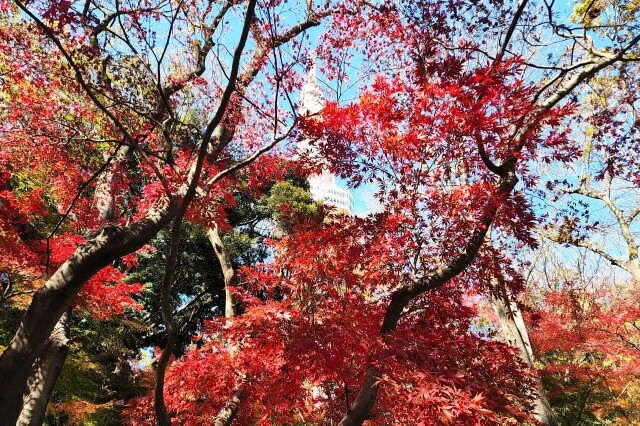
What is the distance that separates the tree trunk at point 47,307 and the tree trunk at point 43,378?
1.87 metres

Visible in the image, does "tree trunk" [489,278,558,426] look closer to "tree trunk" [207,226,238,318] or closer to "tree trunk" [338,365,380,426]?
"tree trunk" [338,365,380,426]

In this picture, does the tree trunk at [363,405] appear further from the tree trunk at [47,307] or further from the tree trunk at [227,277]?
the tree trunk at [227,277]

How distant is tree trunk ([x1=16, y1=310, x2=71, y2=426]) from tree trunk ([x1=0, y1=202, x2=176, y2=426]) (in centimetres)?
187

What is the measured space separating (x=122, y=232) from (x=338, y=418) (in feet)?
14.1

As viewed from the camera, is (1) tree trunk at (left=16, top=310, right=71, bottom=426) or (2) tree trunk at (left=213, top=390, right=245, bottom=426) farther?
(2) tree trunk at (left=213, top=390, right=245, bottom=426)

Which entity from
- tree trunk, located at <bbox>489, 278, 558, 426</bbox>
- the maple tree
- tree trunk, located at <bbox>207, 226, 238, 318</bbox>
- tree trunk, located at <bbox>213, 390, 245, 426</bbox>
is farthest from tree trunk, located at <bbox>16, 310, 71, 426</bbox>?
tree trunk, located at <bbox>489, 278, 558, 426</bbox>

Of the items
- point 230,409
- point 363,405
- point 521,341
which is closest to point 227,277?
point 230,409

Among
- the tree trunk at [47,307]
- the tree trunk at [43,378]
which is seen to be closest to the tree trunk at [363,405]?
the tree trunk at [47,307]

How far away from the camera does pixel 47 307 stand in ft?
10.0

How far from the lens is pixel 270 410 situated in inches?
→ 237

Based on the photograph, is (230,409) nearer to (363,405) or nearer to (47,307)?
(363,405)

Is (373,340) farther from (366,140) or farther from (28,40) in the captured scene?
(28,40)

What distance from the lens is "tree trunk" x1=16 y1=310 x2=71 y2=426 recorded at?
464cm

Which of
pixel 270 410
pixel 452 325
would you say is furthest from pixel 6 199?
pixel 452 325
